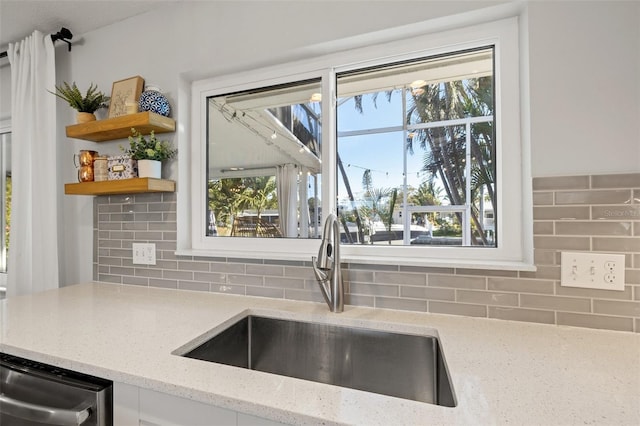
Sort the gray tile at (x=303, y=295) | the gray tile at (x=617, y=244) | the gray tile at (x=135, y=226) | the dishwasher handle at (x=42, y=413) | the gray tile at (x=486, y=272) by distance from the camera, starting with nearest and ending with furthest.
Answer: the dishwasher handle at (x=42, y=413), the gray tile at (x=617, y=244), the gray tile at (x=486, y=272), the gray tile at (x=303, y=295), the gray tile at (x=135, y=226)

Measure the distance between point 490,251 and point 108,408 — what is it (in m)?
1.26

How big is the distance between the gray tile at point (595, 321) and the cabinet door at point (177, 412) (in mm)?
1013

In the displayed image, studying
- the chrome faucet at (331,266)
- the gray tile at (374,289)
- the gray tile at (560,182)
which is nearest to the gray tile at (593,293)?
the gray tile at (560,182)

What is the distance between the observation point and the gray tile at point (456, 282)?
107 cm

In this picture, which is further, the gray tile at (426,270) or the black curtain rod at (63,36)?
the black curtain rod at (63,36)

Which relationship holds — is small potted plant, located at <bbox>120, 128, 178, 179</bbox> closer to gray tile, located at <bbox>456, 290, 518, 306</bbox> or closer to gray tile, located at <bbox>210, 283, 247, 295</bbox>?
gray tile, located at <bbox>210, 283, 247, 295</bbox>

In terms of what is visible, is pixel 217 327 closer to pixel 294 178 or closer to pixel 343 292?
pixel 343 292

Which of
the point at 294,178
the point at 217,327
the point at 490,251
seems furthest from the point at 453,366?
the point at 294,178

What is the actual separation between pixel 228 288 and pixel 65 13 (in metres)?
1.65

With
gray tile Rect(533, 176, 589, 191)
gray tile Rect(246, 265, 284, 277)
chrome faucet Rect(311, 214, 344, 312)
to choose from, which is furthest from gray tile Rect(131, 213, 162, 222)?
gray tile Rect(533, 176, 589, 191)

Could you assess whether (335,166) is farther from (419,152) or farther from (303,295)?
(303,295)

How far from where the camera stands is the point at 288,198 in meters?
1.48

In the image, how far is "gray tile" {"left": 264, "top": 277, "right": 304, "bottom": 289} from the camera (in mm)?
1310

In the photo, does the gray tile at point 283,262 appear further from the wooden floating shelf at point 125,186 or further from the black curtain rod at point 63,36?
the black curtain rod at point 63,36
